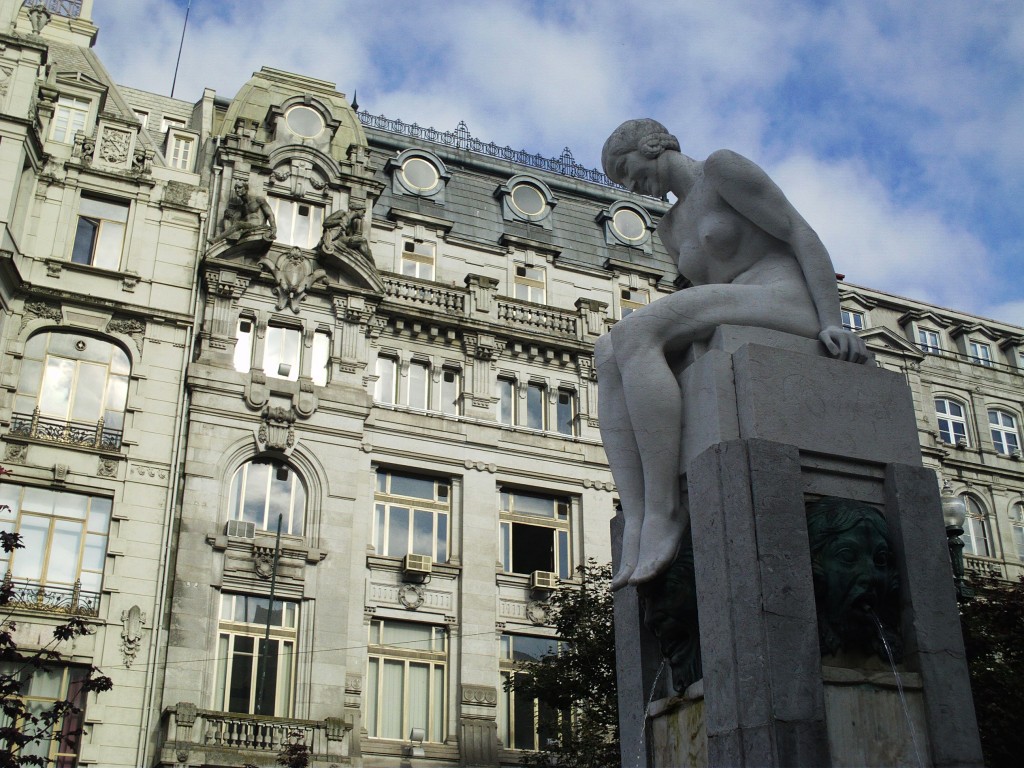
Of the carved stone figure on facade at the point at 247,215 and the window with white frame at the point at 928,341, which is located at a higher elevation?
the window with white frame at the point at 928,341

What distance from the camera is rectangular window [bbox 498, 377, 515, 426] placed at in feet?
127

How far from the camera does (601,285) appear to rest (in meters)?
44.2

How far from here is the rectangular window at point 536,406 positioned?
128 ft

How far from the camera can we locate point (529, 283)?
141 feet

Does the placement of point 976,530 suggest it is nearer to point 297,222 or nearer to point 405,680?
point 405,680

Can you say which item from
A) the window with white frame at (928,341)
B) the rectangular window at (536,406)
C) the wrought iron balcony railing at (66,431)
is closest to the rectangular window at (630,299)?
the rectangular window at (536,406)

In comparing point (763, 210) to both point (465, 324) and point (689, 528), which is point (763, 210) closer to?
point (689, 528)

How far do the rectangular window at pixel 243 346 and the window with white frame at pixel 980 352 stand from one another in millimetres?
29878

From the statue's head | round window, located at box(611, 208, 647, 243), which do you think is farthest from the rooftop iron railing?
the statue's head

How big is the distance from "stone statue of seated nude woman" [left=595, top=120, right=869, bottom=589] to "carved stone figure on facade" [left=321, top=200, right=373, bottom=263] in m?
28.9

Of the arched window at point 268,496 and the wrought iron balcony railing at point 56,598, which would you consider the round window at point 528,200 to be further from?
the wrought iron balcony railing at point 56,598

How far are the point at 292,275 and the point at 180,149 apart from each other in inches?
297

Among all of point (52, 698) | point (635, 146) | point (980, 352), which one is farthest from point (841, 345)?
point (980, 352)

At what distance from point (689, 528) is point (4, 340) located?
2797cm
